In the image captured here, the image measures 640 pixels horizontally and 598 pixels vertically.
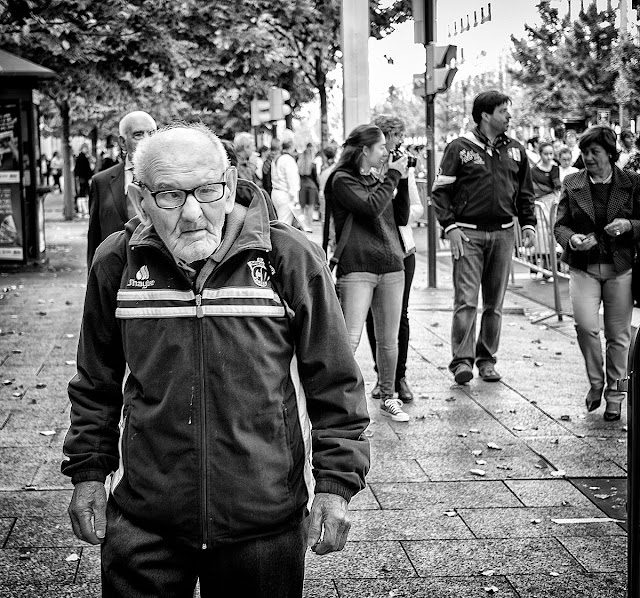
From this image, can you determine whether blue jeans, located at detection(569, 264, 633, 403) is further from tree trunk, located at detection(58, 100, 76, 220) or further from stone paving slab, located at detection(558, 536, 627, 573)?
tree trunk, located at detection(58, 100, 76, 220)

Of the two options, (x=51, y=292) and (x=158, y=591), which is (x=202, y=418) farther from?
(x=51, y=292)

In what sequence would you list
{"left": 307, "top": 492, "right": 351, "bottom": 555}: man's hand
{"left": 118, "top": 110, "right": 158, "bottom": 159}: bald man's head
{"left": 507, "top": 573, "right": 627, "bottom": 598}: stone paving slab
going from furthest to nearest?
1. {"left": 118, "top": 110, "right": 158, "bottom": 159}: bald man's head
2. {"left": 507, "top": 573, "right": 627, "bottom": 598}: stone paving slab
3. {"left": 307, "top": 492, "right": 351, "bottom": 555}: man's hand

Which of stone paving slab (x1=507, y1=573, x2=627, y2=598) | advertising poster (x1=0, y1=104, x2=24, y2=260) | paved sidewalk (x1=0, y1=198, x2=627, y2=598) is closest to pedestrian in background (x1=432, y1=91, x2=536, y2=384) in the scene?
paved sidewalk (x1=0, y1=198, x2=627, y2=598)

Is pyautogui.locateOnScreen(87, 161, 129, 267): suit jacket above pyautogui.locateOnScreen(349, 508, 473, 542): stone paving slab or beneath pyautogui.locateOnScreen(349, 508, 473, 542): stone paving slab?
above

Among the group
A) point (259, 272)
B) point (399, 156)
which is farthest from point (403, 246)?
point (259, 272)

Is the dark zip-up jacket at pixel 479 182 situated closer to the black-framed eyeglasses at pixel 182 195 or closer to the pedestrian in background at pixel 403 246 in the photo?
the pedestrian in background at pixel 403 246

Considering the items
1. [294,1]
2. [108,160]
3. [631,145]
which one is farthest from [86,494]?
[108,160]

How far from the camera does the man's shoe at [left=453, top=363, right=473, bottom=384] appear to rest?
8656 mm

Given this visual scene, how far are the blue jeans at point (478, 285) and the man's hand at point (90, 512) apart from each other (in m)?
6.05

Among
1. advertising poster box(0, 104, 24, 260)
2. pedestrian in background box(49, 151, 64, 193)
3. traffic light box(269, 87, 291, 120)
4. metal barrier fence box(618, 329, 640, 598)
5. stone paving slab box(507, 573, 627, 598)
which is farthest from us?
pedestrian in background box(49, 151, 64, 193)

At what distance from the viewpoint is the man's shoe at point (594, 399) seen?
25.3ft

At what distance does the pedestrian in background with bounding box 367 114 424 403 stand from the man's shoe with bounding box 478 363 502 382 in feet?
2.73

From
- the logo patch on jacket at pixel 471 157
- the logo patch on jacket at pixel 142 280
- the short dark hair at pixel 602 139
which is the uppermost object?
the short dark hair at pixel 602 139

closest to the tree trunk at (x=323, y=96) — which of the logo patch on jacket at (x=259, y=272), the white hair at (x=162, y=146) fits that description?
the white hair at (x=162, y=146)
